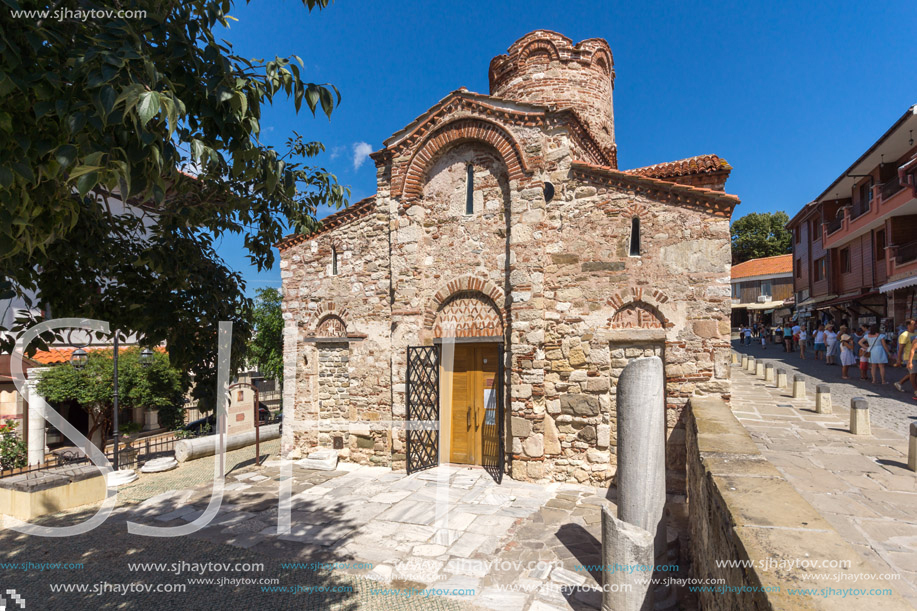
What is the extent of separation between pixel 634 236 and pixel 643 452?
13.1 feet

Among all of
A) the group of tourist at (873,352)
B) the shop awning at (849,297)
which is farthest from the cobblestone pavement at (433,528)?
the shop awning at (849,297)

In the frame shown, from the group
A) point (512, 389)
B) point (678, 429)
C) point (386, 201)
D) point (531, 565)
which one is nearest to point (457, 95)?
point (386, 201)

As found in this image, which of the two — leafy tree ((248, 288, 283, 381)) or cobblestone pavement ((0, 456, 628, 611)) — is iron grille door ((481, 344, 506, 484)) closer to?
cobblestone pavement ((0, 456, 628, 611))

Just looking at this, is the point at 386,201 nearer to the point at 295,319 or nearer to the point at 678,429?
the point at 295,319

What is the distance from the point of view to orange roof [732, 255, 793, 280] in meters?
35.2

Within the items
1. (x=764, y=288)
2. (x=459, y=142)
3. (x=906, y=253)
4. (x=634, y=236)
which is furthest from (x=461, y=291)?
(x=764, y=288)

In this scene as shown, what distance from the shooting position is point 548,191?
7.90 m

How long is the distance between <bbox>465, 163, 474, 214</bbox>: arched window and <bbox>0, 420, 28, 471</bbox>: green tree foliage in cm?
1121

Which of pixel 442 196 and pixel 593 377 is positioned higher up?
pixel 442 196

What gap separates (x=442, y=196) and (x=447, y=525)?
5827mm

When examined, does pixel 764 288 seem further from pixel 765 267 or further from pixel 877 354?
pixel 877 354

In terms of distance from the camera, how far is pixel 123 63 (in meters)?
1.89

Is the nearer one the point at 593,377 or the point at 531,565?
the point at 531,565

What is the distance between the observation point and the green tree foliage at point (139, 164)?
6.44 ft
